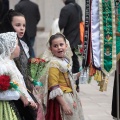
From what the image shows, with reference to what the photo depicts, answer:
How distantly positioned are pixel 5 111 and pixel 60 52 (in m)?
1.37

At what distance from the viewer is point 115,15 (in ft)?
21.6

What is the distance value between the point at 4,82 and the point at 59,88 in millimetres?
1174

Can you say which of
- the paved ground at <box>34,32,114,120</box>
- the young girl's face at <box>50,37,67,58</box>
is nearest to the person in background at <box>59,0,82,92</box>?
the paved ground at <box>34,32,114,120</box>

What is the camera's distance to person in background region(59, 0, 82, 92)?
1139 cm

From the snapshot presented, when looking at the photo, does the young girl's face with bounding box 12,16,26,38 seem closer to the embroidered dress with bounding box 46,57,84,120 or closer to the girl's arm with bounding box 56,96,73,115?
the embroidered dress with bounding box 46,57,84,120

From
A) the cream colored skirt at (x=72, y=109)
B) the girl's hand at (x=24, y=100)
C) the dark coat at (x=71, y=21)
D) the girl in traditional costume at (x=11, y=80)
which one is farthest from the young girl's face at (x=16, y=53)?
the dark coat at (x=71, y=21)

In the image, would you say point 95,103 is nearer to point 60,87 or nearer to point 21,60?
point 60,87

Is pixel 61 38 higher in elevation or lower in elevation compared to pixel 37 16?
higher

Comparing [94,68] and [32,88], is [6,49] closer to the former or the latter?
[32,88]

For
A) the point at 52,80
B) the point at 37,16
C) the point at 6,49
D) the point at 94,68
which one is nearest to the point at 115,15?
the point at 94,68

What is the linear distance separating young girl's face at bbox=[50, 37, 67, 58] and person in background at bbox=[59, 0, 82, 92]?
5.04m

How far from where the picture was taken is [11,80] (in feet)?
16.8

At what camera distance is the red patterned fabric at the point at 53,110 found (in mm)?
6230
